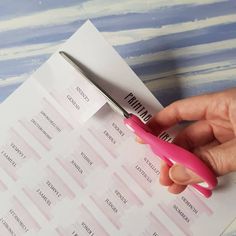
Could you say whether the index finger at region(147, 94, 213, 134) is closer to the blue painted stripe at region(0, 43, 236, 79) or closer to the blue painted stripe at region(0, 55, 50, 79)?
the blue painted stripe at region(0, 43, 236, 79)

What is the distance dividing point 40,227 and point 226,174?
8.5 inches

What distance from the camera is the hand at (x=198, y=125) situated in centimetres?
54

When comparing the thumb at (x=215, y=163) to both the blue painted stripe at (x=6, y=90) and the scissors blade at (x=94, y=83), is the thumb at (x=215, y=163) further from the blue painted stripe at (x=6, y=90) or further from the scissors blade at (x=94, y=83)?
→ the blue painted stripe at (x=6, y=90)

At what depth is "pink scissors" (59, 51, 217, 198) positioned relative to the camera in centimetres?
53

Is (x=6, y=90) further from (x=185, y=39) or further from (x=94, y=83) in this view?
(x=185, y=39)

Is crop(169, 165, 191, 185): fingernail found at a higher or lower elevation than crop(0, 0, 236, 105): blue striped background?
lower

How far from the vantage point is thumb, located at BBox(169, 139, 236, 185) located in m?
0.53

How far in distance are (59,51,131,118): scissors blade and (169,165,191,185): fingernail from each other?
0.08 meters

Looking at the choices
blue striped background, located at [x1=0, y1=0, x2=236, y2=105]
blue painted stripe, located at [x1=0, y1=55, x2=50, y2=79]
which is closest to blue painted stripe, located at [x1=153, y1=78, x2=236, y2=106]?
blue striped background, located at [x1=0, y1=0, x2=236, y2=105]

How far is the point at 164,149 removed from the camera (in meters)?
0.55

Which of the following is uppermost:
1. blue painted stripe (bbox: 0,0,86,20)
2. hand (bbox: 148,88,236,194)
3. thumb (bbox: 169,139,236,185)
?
blue painted stripe (bbox: 0,0,86,20)

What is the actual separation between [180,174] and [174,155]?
0.07ft

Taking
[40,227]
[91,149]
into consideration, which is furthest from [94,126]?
[40,227]

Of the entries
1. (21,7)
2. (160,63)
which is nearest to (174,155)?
(160,63)
